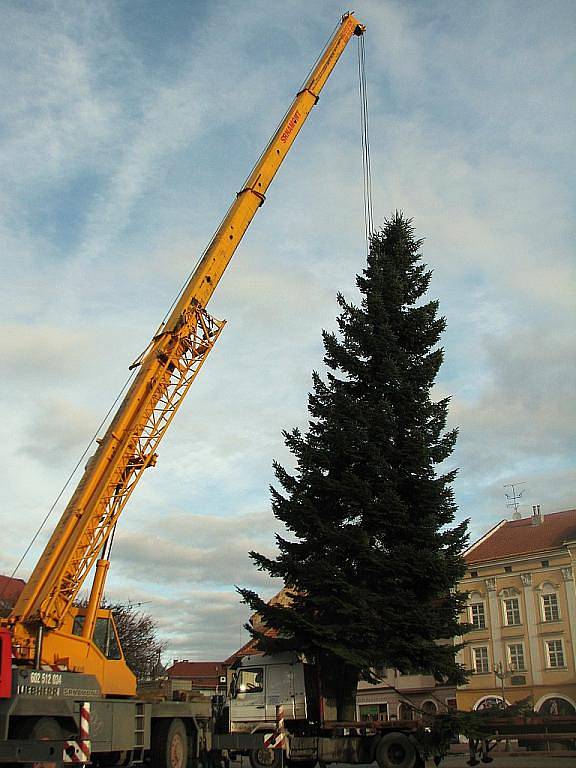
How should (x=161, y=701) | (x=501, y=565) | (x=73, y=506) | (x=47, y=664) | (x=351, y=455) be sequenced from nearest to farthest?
(x=47, y=664), (x=73, y=506), (x=161, y=701), (x=351, y=455), (x=501, y=565)

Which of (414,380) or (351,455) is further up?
(414,380)

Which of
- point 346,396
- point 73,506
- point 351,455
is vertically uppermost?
point 346,396

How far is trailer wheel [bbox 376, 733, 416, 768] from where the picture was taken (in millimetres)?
17812

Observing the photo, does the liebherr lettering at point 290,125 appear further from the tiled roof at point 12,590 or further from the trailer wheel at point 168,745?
the tiled roof at point 12,590

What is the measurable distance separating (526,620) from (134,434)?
4021 centimetres

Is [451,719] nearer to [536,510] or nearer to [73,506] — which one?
[73,506]

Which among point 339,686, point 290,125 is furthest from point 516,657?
point 290,125

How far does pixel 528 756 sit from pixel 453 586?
4.42 metres

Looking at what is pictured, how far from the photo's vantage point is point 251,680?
20.0 metres

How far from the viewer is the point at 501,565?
170 ft

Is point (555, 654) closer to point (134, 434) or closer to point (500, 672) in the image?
point (500, 672)

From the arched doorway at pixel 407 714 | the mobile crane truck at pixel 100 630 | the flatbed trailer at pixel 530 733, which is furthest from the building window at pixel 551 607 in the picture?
the mobile crane truck at pixel 100 630

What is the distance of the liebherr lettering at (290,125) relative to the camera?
20.2 metres

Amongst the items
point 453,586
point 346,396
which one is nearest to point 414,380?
point 346,396
